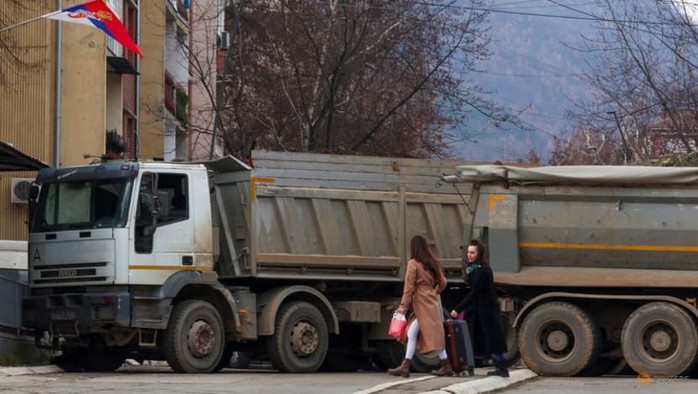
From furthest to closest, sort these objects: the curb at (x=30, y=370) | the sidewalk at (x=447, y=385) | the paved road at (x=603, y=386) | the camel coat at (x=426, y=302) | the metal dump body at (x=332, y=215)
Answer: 1. the metal dump body at (x=332, y=215)
2. the curb at (x=30, y=370)
3. the camel coat at (x=426, y=302)
4. the paved road at (x=603, y=386)
5. the sidewalk at (x=447, y=385)

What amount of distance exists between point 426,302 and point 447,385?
1.94 m

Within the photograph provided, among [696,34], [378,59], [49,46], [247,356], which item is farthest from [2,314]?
[696,34]

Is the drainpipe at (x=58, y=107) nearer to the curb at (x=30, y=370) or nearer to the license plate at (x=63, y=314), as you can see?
the curb at (x=30, y=370)

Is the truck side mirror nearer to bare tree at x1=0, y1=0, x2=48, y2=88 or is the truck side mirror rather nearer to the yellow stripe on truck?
bare tree at x1=0, y1=0, x2=48, y2=88

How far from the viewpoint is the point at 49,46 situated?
29656 mm

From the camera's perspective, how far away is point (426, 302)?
1684 centimetres

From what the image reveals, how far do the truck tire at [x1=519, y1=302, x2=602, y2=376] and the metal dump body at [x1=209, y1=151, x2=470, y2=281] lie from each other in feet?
10.2

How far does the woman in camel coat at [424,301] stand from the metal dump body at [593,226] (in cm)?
215

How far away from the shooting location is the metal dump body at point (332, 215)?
20.1 m

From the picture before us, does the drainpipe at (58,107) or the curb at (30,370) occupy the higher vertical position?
the drainpipe at (58,107)

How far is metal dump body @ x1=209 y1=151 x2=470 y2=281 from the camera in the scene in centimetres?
2011

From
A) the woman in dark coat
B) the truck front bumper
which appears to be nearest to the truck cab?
the truck front bumper

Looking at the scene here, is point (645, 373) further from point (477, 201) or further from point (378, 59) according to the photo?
point (378, 59)

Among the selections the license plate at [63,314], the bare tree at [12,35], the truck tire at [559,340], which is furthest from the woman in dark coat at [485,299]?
the bare tree at [12,35]
